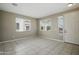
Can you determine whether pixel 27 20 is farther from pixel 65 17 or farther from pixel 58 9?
pixel 65 17

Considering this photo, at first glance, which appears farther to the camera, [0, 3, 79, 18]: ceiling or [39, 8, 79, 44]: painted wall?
[39, 8, 79, 44]: painted wall

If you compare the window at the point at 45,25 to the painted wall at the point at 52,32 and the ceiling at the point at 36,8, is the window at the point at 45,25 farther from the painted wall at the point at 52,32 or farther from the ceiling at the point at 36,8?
the ceiling at the point at 36,8

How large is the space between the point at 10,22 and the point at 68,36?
6.18ft

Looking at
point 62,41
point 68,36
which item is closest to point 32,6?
point 62,41

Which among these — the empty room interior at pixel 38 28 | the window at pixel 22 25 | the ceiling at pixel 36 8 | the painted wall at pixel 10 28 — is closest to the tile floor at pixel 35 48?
the empty room interior at pixel 38 28

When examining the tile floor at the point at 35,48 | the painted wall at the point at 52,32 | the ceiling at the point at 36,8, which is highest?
the ceiling at the point at 36,8

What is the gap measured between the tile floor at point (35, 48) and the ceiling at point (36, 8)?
76 centimetres

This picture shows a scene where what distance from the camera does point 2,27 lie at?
2000mm

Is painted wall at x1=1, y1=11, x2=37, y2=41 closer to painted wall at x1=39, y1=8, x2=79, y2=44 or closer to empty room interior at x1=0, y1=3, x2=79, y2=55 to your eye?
empty room interior at x1=0, y1=3, x2=79, y2=55

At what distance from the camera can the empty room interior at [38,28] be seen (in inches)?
71.7

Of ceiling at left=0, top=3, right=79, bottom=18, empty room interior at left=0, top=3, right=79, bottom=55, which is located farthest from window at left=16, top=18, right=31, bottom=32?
ceiling at left=0, top=3, right=79, bottom=18

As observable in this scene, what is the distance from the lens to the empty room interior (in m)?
1.82

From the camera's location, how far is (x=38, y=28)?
211 centimetres

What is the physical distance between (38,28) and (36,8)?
1.86 feet
